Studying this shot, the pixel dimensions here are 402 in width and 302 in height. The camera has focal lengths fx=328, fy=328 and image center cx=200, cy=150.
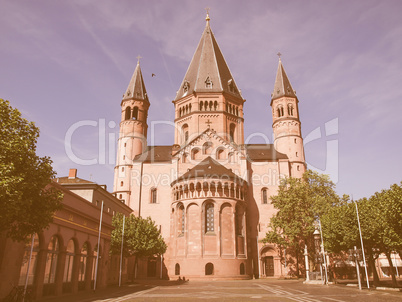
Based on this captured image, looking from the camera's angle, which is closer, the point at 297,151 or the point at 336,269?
the point at 336,269

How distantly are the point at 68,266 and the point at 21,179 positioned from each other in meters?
12.0

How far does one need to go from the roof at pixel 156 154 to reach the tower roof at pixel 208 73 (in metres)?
10.6

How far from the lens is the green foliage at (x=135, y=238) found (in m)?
38.5

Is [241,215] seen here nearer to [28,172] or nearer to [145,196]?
[145,196]

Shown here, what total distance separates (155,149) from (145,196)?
10994mm

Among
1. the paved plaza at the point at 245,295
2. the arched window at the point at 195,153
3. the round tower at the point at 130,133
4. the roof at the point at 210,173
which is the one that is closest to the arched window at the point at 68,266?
the paved plaza at the point at 245,295

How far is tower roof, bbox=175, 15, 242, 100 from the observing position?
62969mm

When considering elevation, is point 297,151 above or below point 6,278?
above

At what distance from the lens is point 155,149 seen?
6375cm

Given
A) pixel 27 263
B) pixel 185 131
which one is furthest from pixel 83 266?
pixel 185 131

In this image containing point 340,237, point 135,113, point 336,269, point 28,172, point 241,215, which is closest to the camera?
point 28,172

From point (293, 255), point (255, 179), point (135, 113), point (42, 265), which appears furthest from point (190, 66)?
point (42, 265)

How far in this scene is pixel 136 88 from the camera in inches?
2547

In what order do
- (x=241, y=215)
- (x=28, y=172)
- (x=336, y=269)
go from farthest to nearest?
(x=336, y=269)
(x=241, y=215)
(x=28, y=172)
